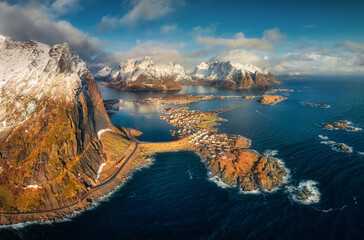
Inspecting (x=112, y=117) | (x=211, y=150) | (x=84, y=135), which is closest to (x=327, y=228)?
(x=211, y=150)

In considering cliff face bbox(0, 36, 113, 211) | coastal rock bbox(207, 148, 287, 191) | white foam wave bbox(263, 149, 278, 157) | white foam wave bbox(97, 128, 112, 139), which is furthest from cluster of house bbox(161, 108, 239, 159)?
cliff face bbox(0, 36, 113, 211)

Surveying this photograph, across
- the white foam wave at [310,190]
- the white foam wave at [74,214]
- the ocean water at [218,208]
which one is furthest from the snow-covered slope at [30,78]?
the white foam wave at [310,190]

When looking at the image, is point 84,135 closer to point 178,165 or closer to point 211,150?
point 178,165

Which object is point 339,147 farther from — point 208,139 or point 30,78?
point 30,78

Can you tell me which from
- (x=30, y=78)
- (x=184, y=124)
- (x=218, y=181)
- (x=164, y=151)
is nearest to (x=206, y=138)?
(x=164, y=151)

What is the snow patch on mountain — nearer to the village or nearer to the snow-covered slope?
the snow-covered slope

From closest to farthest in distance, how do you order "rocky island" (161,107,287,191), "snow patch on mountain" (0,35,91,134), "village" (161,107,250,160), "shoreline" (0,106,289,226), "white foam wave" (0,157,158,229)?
"white foam wave" (0,157,158,229) → "shoreline" (0,106,289,226) → "snow patch on mountain" (0,35,91,134) → "rocky island" (161,107,287,191) → "village" (161,107,250,160)
